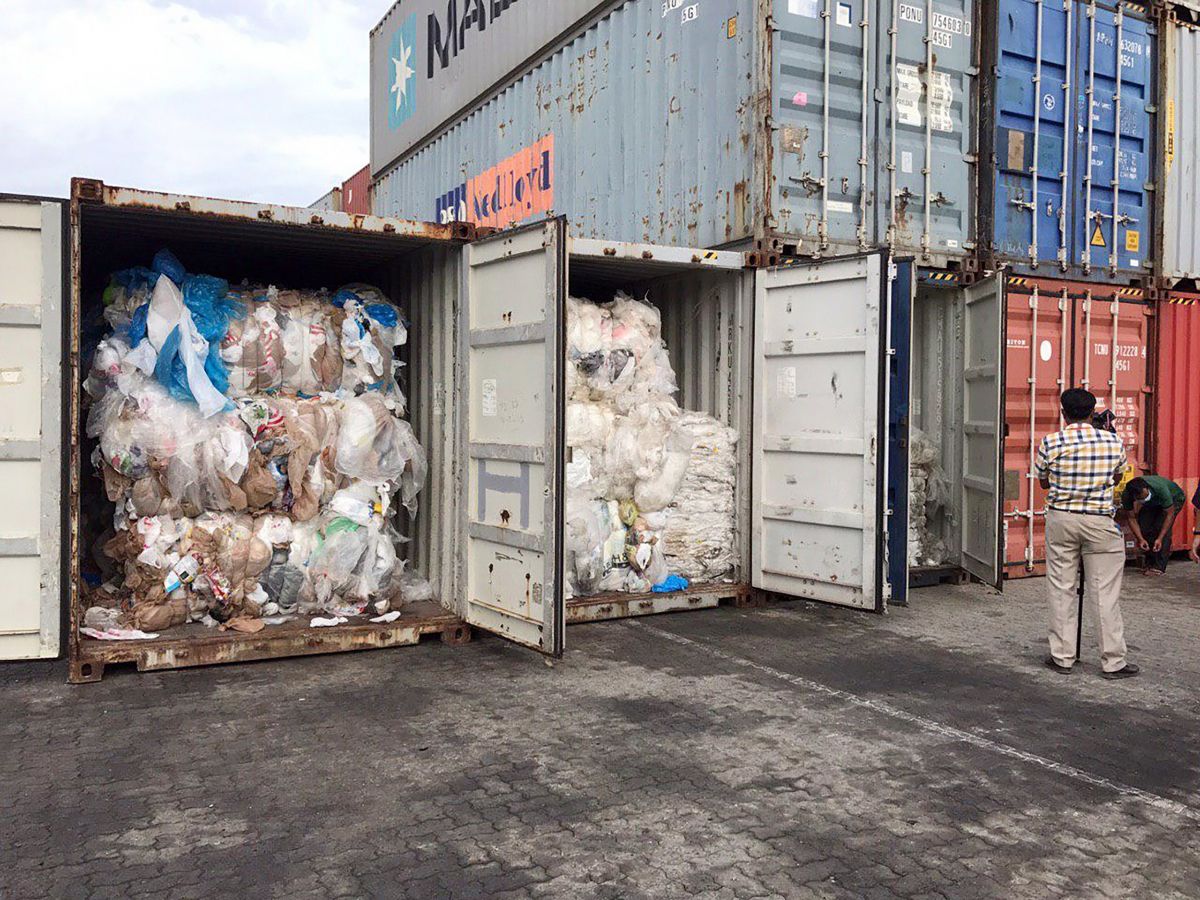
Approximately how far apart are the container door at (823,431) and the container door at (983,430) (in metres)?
1.04

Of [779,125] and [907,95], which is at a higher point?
[907,95]

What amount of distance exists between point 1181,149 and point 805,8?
4.48 metres

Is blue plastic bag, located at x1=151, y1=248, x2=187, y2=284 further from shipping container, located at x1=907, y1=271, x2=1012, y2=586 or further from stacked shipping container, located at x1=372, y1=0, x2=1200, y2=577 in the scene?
shipping container, located at x1=907, y1=271, x2=1012, y2=586

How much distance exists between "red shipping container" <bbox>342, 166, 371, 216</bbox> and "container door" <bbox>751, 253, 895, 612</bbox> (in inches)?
398

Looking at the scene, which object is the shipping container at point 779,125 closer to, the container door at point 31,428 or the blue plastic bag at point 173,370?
the blue plastic bag at point 173,370

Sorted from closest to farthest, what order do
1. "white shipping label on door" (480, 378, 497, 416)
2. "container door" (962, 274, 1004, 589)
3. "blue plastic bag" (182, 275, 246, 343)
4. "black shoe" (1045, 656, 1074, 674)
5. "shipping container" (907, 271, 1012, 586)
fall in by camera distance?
1. "black shoe" (1045, 656, 1074, 674)
2. "blue plastic bag" (182, 275, 246, 343)
3. "white shipping label on door" (480, 378, 497, 416)
4. "container door" (962, 274, 1004, 589)
5. "shipping container" (907, 271, 1012, 586)

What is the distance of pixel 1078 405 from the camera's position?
5.68 metres

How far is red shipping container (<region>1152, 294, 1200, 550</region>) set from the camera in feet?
30.6

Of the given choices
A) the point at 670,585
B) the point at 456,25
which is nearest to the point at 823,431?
the point at 670,585

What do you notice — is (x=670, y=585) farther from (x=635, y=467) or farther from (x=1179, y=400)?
(x=1179, y=400)

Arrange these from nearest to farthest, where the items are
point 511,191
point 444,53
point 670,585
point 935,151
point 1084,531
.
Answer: point 1084,531
point 670,585
point 935,151
point 511,191
point 444,53

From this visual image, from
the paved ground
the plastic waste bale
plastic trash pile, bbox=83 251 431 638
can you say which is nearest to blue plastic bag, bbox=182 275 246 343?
plastic trash pile, bbox=83 251 431 638

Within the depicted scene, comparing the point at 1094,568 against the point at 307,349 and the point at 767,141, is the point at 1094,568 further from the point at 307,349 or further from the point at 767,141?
the point at 307,349

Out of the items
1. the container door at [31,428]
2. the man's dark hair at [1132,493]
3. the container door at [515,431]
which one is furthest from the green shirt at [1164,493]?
the container door at [31,428]
